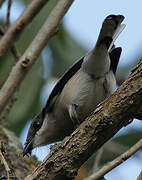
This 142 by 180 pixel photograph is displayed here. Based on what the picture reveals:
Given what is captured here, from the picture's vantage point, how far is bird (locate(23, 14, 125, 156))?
381 cm

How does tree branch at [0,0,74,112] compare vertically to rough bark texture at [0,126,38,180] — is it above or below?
above

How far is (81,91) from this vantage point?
13.4ft

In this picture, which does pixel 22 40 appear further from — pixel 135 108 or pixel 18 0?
pixel 135 108

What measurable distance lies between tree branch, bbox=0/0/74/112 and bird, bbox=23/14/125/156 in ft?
1.24

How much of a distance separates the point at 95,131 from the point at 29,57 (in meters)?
1.18

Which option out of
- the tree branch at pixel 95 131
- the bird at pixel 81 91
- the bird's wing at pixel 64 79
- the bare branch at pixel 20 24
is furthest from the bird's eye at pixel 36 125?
the tree branch at pixel 95 131

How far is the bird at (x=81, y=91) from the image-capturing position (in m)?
3.81

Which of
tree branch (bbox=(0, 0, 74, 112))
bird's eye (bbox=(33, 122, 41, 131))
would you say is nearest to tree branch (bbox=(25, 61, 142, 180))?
tree branch (bbox=(0, 0, 74, 112))

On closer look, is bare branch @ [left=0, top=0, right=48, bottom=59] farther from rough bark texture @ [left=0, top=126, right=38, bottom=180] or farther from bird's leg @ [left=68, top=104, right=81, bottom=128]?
rough bark texture @ [left=0, top=126, right=38, bottom=180]

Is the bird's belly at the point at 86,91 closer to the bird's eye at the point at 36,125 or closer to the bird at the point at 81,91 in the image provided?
the bird at the point at 81,91

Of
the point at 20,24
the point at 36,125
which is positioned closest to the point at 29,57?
the point at 20,24

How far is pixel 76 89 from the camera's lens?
408 centimetres

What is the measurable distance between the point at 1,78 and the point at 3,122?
52cm

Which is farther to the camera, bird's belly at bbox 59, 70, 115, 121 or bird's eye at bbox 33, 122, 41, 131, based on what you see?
bird's eye at bbox 33, 122, 41, 131
